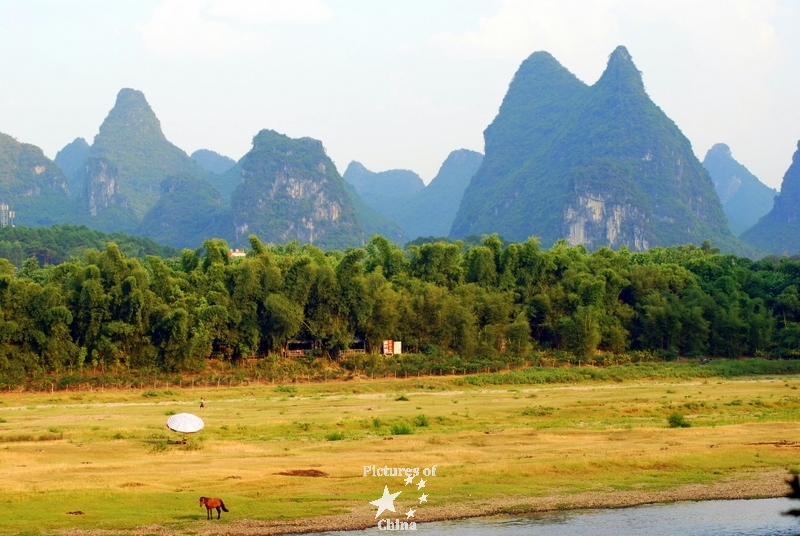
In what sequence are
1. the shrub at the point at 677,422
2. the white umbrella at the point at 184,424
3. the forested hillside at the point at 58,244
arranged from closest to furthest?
1. the white umbrella at the point at 184,424
2. the shrub at the point at 677,422
3. the forested hillside at the point at 58,244

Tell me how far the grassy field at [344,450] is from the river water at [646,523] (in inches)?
57.9

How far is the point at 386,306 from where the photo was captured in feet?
226

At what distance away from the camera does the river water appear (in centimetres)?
2506

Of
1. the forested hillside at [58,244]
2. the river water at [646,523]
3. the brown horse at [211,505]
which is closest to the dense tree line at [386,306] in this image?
the brown horse at [211,505]

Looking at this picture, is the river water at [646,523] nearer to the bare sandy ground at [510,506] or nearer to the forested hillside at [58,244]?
the bare sandy ground at [510,506]

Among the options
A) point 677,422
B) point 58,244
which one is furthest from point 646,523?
point 58,244

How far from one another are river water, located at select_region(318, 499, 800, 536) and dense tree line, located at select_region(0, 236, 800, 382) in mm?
38486

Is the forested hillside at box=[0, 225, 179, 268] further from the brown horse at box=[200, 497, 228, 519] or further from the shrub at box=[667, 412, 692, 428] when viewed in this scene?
the brown horse at box=[200, 497, 228, 519]

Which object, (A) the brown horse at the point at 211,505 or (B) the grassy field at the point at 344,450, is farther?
(B) the grassy field at the point at 344,450

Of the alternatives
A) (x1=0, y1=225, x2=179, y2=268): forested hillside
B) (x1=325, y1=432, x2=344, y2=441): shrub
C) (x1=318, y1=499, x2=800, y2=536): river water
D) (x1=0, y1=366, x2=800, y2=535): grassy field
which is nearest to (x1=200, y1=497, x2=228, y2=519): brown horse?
(x1=0, y1=366, x2=800, y2=535): grassy field

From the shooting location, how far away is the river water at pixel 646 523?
25.1m

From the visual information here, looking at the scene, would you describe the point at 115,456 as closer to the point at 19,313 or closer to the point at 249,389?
the point at 249,389

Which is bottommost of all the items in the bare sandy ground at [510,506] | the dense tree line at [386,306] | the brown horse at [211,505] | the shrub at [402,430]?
the bare sandy ground at [510,506]

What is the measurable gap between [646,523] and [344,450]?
36.4 ft
